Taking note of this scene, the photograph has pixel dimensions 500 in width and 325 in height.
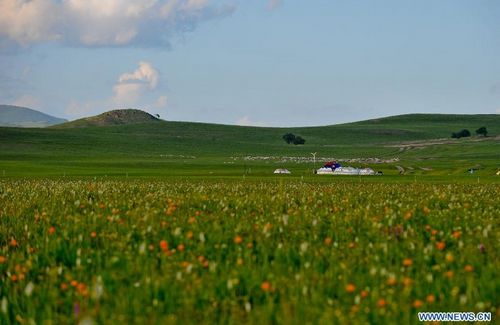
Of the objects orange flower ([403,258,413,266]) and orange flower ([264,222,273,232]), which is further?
orange flower ([264,222,273,232])

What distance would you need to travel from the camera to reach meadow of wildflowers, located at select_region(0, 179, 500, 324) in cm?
794

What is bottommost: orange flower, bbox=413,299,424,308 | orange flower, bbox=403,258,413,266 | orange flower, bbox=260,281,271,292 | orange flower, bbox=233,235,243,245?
orange flower, bbox=413,299,424,308

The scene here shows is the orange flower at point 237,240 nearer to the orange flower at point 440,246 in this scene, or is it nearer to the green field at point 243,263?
the green field at point 243,263

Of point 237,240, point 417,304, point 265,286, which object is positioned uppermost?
point 237,240

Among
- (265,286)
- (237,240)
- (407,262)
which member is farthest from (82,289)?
(407,262)

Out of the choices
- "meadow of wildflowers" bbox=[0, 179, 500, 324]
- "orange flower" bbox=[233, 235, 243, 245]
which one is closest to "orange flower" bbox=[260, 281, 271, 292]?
"meadow of wildflowers" bbox=[0, 179, 500, 324]

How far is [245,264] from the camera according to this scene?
10039 millimetres

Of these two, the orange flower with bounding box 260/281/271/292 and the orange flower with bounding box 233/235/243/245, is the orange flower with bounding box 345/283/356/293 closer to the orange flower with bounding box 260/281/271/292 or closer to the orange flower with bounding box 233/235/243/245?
the orange flower with bounding box 260/281/271/292

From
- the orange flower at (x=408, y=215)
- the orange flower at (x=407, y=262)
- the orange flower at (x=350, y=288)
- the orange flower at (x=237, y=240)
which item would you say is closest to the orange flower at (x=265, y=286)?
the orange flower at (x=350, y=288)

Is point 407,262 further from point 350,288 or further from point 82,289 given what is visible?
point 82,289

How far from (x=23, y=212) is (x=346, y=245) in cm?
A: 835

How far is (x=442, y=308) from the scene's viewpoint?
317 inches

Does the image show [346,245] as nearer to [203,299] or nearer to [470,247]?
[470,247]

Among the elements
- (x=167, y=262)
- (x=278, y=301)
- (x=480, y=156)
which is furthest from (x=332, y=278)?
(x=480, y=156)
